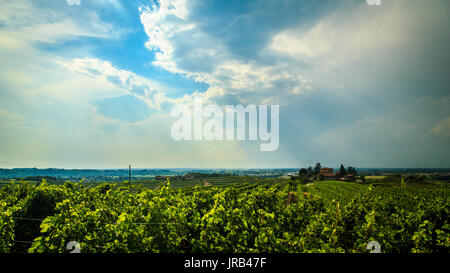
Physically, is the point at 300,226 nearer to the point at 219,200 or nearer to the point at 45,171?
the point at 219,200

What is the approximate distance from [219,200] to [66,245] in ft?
11.0

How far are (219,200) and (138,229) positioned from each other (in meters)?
2.12

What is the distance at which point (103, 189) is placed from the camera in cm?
1219

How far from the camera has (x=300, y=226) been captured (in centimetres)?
686
